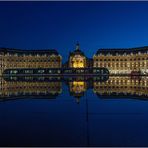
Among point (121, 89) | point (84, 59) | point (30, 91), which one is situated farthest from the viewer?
point (84, 59)

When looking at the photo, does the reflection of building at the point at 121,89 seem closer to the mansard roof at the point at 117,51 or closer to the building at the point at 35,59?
the mansard roof at the point at 117,51

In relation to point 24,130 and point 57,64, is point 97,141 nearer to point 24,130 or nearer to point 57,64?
point 24,130

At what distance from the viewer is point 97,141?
5395 millimetres

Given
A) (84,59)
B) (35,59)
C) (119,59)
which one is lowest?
(84,59)

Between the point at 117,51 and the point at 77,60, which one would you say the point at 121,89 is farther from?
the point at 117,51

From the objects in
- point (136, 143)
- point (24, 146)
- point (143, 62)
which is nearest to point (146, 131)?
point (136, 143)

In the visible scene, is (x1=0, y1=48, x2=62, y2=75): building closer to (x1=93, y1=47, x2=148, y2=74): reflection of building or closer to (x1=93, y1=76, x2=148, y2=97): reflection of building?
(x1=93, y1=47, x2=148, y2=74): reflection of building

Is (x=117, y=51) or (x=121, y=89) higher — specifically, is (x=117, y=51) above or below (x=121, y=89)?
above

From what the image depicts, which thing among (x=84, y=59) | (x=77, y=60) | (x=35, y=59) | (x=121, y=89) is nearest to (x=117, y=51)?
(x=84, y=59)

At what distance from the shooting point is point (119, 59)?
118m

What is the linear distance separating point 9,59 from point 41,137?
110 metres

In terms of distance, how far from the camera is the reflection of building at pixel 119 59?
115 metres

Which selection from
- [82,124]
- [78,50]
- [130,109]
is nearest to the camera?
[82,124]

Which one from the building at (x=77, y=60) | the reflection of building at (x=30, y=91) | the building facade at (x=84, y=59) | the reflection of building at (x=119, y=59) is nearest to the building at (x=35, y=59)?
the building facade at (x=84, y=59)
